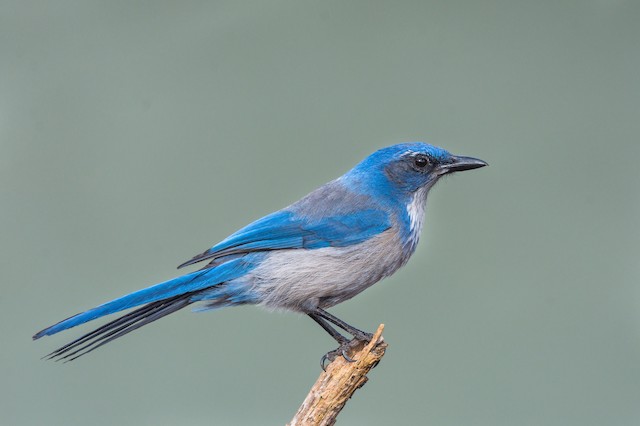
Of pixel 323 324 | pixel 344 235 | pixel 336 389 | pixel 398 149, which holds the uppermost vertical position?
pixel 398 149

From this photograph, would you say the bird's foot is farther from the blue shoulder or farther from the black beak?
the black beak

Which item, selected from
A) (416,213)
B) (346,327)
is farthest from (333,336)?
(416,213)

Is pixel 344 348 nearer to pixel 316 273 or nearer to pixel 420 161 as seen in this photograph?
pixel 316 273

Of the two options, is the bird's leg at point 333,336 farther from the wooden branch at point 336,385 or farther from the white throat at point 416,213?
the white throat at point 416,213

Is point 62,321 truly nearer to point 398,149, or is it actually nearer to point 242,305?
point 242,305

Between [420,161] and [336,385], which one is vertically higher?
[420,161]

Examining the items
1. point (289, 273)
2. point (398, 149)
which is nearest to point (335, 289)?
point (289, 273)
